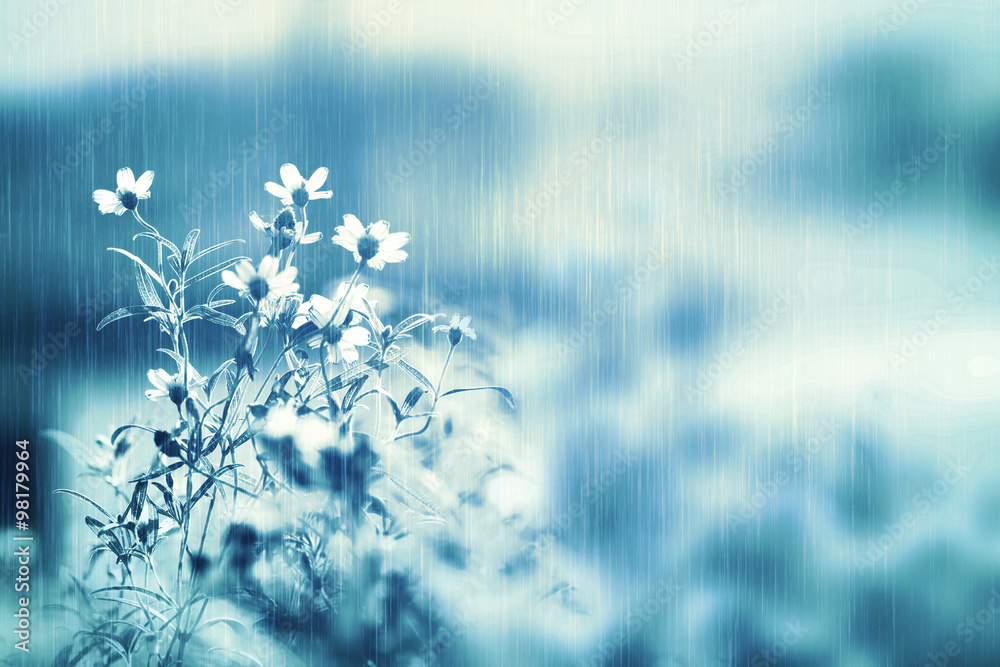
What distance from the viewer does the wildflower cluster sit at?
1.45 meters

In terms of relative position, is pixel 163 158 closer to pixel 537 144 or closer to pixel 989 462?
pixel 537 144

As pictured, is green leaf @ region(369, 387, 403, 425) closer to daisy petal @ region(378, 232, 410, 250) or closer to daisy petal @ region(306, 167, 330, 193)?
daisy petal @ region(378, 232, 410, 250)

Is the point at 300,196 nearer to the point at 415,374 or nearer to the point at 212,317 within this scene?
the point at 212,317

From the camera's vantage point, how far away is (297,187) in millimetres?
1458

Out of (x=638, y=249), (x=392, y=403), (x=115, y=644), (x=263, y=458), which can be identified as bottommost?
(x=115, y=644)

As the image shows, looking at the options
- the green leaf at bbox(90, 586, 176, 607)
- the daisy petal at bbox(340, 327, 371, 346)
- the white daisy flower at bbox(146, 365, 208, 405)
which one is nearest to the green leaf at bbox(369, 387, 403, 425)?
the daisy petal at bbox(340, 327, 371, 346)

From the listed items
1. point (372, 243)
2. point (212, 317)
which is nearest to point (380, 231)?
point (372, 243)

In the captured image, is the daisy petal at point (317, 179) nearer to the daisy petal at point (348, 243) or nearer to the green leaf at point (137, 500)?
the daisy petal at point (348, 243)

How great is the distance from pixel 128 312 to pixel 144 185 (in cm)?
28

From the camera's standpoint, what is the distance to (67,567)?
57.3 inches

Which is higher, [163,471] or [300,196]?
[300,196]

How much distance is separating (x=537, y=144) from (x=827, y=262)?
2.22ft

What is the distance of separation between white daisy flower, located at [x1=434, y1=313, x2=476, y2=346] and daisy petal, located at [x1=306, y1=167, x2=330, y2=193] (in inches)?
15.6

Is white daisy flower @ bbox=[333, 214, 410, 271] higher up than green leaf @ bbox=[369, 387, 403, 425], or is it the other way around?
white daisy flower @ bbox=[333, 214, 410, 271]
